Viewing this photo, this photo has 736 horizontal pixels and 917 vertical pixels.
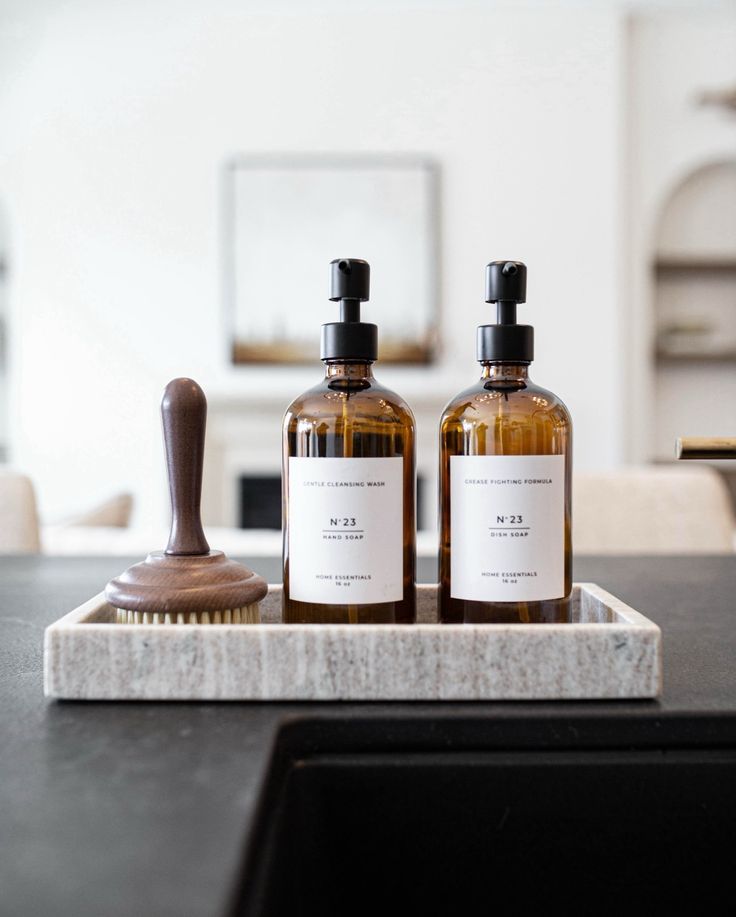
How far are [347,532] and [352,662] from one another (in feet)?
0.28

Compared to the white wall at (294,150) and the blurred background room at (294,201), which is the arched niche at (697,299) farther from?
the white wall at (294,150)

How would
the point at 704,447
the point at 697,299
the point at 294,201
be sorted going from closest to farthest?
the point at 704,447
the point at 294,201
the point at 697,299

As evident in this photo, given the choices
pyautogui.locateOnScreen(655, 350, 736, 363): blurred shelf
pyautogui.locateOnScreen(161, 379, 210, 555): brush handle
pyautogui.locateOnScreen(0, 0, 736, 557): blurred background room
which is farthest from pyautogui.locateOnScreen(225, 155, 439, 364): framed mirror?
pyautogui.locateOnScreen(161, 379, 210, 555): brush handle

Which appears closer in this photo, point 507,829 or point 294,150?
point 507,829

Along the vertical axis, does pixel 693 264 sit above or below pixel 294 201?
below

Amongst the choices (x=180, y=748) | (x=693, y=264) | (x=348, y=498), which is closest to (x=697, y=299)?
(x=693, y=264)

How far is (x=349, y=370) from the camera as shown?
2.04ft

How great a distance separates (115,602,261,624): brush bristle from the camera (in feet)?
1.78

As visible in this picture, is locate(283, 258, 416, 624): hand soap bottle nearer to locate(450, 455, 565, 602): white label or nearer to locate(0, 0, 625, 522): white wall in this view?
locate(450, 455, 565, 602): white label

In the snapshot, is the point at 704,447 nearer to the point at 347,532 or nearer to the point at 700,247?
the point at 347,532

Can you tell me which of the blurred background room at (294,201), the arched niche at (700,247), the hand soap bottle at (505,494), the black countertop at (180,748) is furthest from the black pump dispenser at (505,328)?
the arched niche at (700,247)

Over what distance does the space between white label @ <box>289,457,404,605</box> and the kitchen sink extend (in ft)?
0.35

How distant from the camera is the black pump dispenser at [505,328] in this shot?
610 millimetres

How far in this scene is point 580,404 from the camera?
12.9 ft
